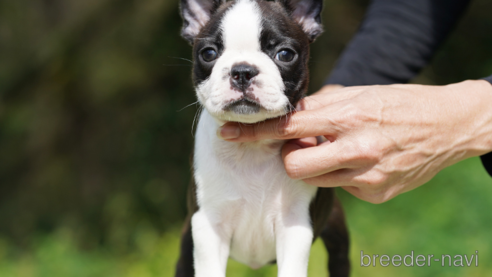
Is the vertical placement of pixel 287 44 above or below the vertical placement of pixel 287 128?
above

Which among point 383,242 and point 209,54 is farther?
point 383,242

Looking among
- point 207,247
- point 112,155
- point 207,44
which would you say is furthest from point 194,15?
point 112,155

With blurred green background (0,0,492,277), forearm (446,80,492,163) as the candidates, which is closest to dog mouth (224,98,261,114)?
forearm (446,80,492,163)

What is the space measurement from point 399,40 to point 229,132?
1.50 m

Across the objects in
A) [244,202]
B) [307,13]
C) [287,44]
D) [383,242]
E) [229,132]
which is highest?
[307,13]

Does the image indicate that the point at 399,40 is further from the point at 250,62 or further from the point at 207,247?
the point at 207,247

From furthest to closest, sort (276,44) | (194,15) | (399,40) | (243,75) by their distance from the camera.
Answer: (399,40) < (194,15) < (276,44) < (243,75)

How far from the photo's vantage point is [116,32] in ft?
16.7

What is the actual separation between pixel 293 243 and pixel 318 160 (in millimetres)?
347

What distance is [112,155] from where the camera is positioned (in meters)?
5.59

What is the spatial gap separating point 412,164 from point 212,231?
2.99 ft

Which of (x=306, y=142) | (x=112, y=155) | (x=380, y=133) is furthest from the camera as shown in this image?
(x=112, y=155)

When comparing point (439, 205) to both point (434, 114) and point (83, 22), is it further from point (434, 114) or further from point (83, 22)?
point (83, 22)

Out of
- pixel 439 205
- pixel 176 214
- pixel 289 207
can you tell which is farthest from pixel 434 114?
pixel 176 214
